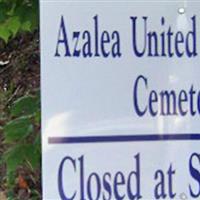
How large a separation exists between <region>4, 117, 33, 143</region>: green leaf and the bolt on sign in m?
0.46

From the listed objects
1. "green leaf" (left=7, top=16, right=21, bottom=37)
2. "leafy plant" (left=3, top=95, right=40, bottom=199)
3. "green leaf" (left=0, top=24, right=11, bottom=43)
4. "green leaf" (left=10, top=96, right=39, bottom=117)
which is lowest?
"leafy plant" (left=3, top=95, right=40, bottom=199)

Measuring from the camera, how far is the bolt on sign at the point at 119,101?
2080 millimetres

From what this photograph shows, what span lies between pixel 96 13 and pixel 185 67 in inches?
10.5

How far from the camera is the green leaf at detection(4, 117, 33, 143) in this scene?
8.28ft

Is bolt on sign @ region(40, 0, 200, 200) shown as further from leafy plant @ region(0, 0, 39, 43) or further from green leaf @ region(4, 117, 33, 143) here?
leafy plant @ region(0, 0, 39, 43)

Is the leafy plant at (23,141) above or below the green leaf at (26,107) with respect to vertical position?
below

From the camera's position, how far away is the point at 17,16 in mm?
2750

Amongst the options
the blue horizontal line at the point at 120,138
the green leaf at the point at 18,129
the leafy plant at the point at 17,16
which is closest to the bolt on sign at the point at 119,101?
the blue horizontal line at the point at 120,138

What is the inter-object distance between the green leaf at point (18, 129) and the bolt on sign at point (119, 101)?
0.46 metres

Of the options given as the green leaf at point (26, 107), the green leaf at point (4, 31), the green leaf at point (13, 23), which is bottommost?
the green leaf at point (26, 107)

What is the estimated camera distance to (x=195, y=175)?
2.13 meters

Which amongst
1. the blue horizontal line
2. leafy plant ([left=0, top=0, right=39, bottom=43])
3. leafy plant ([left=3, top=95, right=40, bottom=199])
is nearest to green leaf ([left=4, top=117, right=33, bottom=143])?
leafy plant ([left=3, top=95, right=40, bottom=199])

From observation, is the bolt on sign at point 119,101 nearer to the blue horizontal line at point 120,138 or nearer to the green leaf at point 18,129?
the blue horizontal line at point 120,138

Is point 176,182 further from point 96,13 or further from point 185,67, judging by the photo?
point 96,13
